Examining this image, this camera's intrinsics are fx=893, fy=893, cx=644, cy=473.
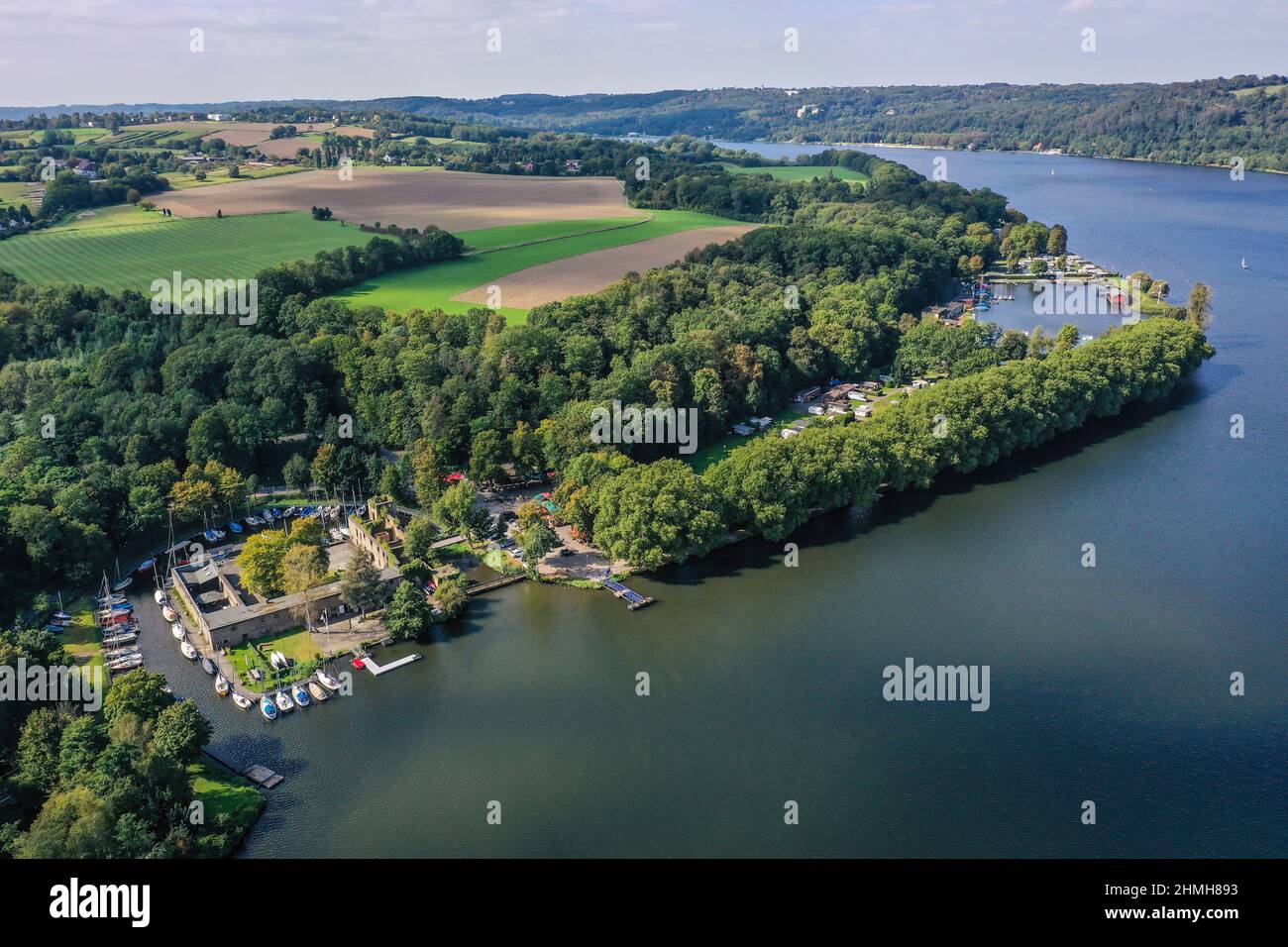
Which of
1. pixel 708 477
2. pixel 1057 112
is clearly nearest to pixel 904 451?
pixel 708 477

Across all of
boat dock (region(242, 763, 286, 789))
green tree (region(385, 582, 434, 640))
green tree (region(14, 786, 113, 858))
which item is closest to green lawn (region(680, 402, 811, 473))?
green tree (region(385, 582, 434, 640))

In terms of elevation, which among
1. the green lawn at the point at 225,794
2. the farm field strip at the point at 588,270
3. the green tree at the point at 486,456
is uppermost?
the farm field strip at the point at 588,270

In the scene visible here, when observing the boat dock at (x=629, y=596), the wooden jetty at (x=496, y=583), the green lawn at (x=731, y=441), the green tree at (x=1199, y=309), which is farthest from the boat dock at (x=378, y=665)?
the green tree at (x=1199, y=309)

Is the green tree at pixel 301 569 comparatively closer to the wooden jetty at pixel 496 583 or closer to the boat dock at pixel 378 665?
the boat dock at pixel 378 665

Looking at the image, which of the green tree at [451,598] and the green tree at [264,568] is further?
the green tree at [451,598]

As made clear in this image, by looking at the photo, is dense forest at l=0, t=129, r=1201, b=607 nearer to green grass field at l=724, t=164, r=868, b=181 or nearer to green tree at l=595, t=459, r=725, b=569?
green tree at l=595, t=459, r=725, b=569

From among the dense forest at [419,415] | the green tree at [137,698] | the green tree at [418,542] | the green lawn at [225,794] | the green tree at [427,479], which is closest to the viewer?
the green lawn at [225,794]

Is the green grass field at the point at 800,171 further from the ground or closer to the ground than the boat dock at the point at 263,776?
further from the ground
